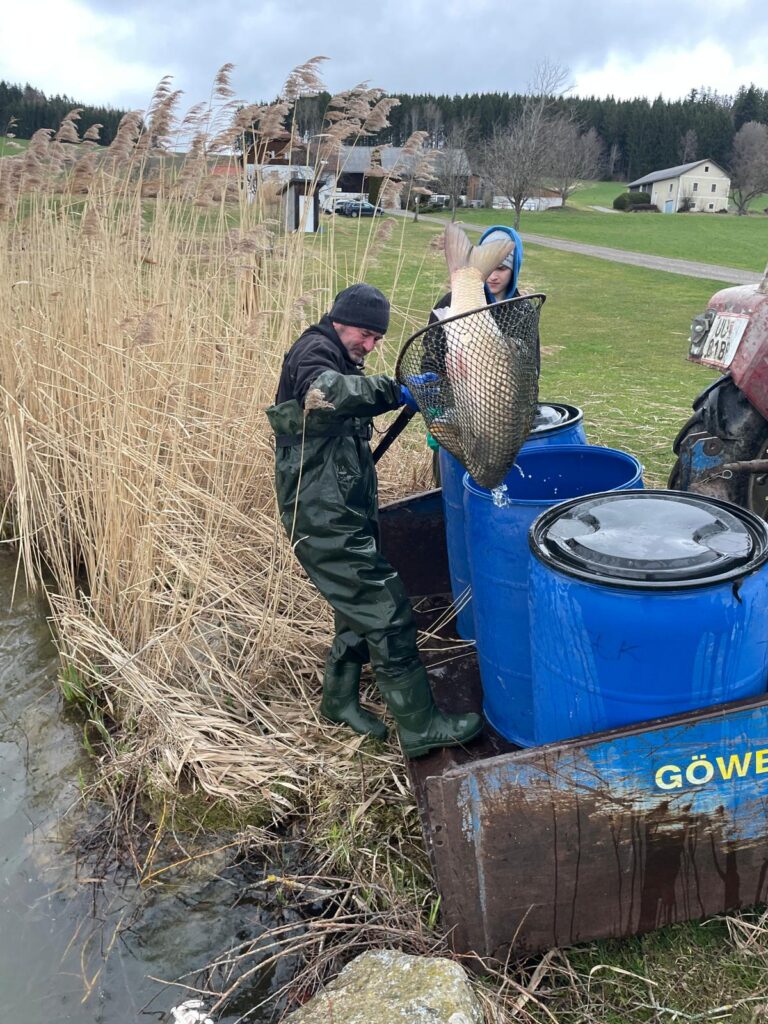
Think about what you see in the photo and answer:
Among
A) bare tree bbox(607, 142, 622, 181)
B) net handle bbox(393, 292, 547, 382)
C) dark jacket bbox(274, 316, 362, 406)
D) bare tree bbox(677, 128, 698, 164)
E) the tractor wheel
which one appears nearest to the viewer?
net handle bbox(393, 292, 547, 382)

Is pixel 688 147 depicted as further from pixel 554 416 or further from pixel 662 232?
pixel 554 416

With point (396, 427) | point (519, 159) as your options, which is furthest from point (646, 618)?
point (519, 159)

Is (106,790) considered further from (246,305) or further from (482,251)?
(246,305)

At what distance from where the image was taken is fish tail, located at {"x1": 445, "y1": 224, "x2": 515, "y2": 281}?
89.7 inches

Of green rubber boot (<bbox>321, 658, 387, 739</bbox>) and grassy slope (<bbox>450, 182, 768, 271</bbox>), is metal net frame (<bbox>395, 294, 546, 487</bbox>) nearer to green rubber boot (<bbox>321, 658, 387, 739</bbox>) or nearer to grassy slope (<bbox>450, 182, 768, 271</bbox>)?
green rubber boot (<bbox>321, 658, 387, 739</bbox>)

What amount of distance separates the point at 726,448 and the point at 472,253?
1.46m

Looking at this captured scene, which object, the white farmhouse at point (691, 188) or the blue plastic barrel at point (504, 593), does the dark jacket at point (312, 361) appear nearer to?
the blue plastic barrel at point (504, 593)

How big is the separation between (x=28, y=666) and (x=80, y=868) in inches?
57.8

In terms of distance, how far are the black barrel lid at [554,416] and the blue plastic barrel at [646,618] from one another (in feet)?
2.91

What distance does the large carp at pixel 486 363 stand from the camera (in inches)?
86.7

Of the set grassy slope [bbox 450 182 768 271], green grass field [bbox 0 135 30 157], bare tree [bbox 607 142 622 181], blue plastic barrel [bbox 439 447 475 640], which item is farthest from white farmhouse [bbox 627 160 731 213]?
blue plastic barrel [bbox 439 447 475 640]

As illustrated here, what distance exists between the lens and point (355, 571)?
8.91 feet

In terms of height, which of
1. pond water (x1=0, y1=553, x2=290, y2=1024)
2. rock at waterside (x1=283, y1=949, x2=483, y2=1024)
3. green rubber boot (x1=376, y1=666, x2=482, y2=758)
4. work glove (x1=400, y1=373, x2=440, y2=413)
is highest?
work glove (x1=400, y1=373, x2=440, y2=413)

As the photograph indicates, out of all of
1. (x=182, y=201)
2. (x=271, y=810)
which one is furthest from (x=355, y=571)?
(x=182, y=201)
